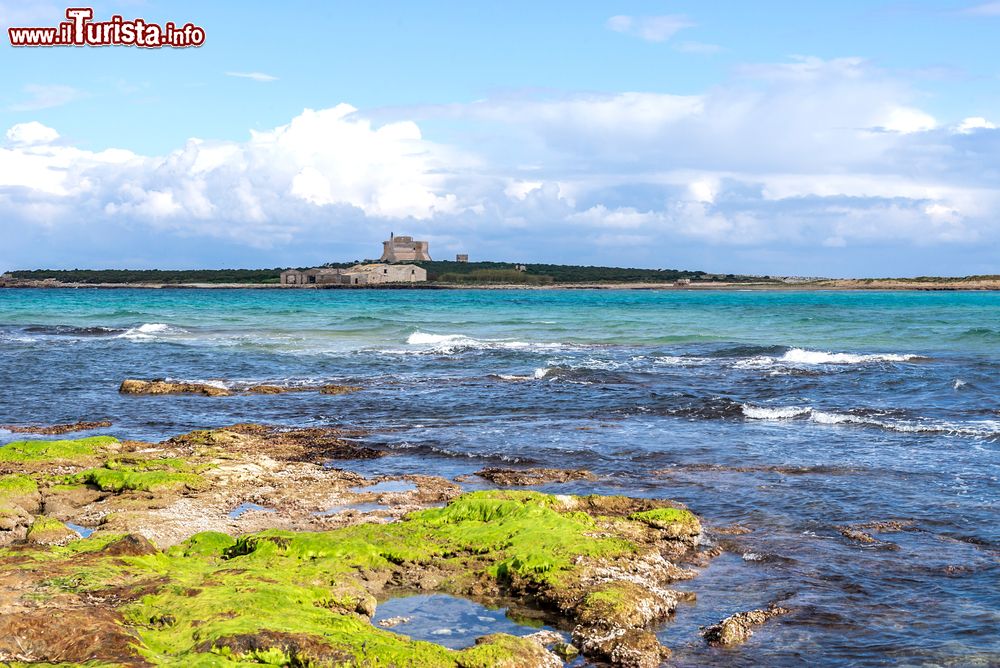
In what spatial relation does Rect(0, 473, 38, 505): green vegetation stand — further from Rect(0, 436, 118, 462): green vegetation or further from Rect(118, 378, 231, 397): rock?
Rect(118, 378, 231, 397): rock

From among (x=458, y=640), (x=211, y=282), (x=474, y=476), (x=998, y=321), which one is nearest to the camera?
(x=458, y=640)

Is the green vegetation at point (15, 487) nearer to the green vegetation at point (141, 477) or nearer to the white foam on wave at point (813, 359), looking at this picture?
the green vegetation at point (141, 477)

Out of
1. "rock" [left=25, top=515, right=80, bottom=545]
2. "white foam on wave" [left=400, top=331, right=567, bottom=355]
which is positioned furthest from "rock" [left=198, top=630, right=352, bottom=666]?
"white foam on wave" [left=400, top=331, right=567, bottom=355]

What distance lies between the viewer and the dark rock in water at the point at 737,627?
7770 mm

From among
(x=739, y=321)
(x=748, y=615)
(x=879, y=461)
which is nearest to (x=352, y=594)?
(x=748, y=615)

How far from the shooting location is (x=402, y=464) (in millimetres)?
15008

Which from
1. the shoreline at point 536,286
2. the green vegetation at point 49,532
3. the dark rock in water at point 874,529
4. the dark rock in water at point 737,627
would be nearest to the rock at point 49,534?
the green vegetation at point 49,532

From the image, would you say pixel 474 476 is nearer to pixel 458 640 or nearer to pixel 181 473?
pixel 181 473

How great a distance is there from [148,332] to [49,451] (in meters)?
36.4

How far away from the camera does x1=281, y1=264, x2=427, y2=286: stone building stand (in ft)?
592

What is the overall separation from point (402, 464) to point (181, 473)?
11.8 ft

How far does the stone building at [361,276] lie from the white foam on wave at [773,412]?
163 m

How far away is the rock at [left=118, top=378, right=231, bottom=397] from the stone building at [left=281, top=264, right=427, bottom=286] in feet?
515

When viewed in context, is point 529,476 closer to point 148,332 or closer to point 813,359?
point 813,359
